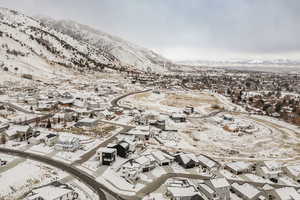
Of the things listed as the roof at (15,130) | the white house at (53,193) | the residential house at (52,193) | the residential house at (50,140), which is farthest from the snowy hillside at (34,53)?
the white house at (53,193)

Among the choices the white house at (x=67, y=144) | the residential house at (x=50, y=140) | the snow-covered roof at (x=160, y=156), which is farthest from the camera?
the residential house at (x=50, y=140)

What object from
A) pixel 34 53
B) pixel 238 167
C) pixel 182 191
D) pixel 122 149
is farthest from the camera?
pixel 34 53

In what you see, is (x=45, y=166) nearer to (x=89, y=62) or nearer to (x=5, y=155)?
(x=5, y=155)

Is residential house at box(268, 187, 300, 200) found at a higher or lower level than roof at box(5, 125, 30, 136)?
lower

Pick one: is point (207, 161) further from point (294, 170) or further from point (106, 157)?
point (106, 157)

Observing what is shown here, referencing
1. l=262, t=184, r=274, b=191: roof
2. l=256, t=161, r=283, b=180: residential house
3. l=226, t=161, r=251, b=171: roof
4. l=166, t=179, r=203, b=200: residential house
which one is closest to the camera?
l=166, t=179, r=203, b=200: residential house

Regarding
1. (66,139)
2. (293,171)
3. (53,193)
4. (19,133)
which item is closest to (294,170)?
(293,171)

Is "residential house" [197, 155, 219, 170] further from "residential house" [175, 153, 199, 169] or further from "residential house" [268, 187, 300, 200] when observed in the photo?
"residential house" [268, 187, 300, 200]

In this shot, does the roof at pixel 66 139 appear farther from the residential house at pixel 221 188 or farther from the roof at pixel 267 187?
the roof at pixel 267 187

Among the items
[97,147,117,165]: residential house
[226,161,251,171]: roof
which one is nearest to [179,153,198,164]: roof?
[226,161,251,171]: roof

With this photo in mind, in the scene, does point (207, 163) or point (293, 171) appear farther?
point (207, 163)
